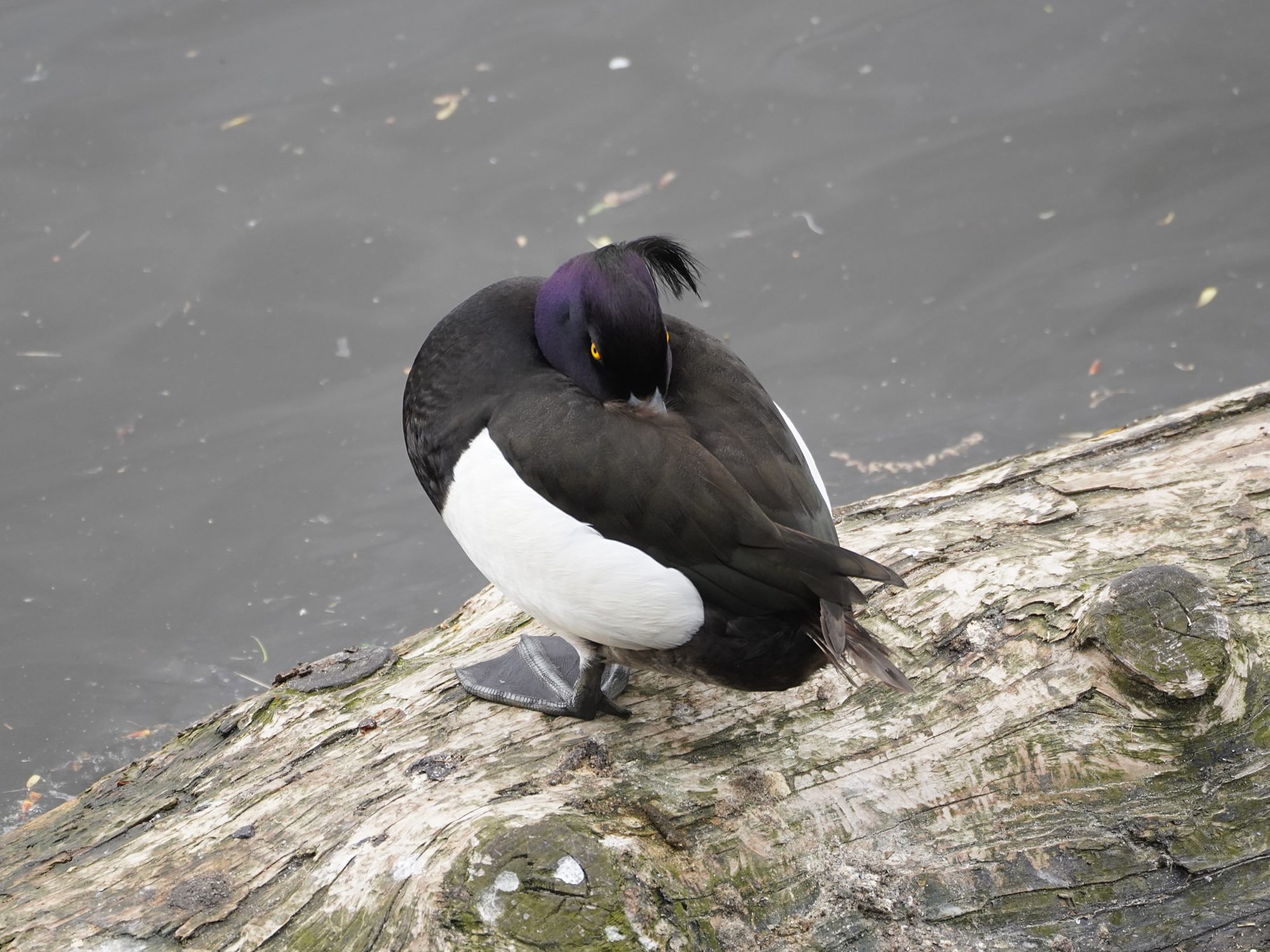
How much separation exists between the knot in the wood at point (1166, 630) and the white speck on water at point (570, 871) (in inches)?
49.4

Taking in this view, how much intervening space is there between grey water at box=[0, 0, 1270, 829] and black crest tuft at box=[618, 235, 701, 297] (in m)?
2.61

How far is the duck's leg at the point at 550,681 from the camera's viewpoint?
2926mm

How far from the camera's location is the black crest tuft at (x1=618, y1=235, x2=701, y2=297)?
2.99 meters

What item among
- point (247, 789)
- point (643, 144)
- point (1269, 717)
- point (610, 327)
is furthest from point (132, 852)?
point (643, 144)

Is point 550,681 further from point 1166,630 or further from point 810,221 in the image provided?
point 810,221

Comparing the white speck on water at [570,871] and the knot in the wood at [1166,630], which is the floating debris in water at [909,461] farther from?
the white speck on water at [570,871]

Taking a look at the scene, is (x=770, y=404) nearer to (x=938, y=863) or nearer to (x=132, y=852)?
(x=938, y=863)

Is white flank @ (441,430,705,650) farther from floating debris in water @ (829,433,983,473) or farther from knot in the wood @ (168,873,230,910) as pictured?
floating debris in water @ (829,433,983,473)

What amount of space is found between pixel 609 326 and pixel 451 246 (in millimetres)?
3971

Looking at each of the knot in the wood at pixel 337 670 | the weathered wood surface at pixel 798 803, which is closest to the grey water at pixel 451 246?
the knot in the wood at pixel 337 670

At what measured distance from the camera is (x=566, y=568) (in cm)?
264

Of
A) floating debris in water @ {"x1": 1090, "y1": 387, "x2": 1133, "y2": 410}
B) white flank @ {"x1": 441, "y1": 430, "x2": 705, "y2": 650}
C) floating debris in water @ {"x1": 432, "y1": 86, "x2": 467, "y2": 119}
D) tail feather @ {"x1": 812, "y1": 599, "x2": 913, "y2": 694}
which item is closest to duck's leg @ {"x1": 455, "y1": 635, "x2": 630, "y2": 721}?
white flank @ {"x1": 441, "y1": 430, "x2": 705, "y2": 650}

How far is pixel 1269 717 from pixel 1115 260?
4057 millimetres

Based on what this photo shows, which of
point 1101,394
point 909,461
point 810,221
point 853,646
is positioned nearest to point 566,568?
point 853,646
